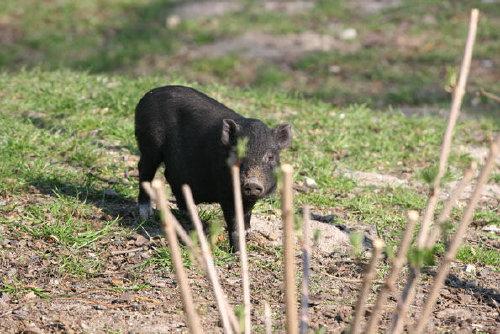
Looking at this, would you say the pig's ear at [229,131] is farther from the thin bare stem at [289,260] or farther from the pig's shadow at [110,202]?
the thin bare stem at [289,260]

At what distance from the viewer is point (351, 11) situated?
13.2 metres

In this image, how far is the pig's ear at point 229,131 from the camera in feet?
14.9

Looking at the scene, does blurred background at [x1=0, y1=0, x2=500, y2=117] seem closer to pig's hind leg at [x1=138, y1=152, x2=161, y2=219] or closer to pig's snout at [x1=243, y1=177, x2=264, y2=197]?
pig's hind leg at [x1=138, y1=152, x2=161, y2=219]

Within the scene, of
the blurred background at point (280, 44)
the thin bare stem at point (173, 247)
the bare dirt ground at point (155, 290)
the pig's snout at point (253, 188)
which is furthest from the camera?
the blurred background at point (280, 44)

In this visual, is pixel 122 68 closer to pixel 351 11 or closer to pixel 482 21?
A: pixel 351 11

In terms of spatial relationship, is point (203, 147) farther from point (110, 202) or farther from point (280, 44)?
point (280, 44)

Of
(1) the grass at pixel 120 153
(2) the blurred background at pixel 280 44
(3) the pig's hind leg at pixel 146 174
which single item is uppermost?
(3) the pig's hind leg at pixel 146 174

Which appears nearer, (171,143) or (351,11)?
(171,143)

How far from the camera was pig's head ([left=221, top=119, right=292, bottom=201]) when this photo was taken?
4371mm

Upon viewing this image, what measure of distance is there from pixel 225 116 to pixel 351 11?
8599 millimetres

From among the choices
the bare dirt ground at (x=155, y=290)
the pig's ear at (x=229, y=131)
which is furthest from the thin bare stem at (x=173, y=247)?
the pig's ear at (x=229, y=131)

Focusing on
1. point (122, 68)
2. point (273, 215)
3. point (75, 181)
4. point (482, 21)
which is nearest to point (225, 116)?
point (273, 215)

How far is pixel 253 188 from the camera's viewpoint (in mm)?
4355

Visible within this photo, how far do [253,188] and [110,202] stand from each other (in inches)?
56.4
